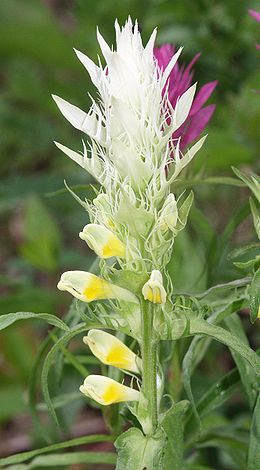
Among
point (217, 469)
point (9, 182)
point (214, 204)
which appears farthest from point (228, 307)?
point (214, 204)

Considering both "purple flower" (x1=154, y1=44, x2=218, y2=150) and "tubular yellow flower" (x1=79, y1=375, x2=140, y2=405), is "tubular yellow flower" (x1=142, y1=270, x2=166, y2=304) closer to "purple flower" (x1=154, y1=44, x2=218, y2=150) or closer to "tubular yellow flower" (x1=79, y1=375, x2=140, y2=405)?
"tubular yellow flower" (x1=79, y1=375, x2=140, y2=405)

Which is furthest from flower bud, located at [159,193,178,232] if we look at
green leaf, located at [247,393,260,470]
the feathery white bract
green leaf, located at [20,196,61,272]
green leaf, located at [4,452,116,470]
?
green leaf, located at [20,196,61,272]

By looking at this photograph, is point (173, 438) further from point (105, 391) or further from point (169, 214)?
point (169, 214)

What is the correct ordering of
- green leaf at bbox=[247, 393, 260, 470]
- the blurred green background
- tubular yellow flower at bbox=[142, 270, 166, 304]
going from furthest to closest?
the blurred green background → green leaf at bbox=[247, 393, 260, 470] → tubular yellow flower at bbox=[142, 270, 166, 304]

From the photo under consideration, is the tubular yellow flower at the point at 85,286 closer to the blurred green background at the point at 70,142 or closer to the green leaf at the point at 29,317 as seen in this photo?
the green leaf at the point at 29,317

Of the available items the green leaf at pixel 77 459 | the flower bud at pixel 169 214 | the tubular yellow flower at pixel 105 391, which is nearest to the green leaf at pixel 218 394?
the green leaf at pixel 77 459

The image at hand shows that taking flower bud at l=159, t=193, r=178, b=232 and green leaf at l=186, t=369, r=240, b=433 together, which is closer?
flower bud at l=159, t=193, r=178, b=232
